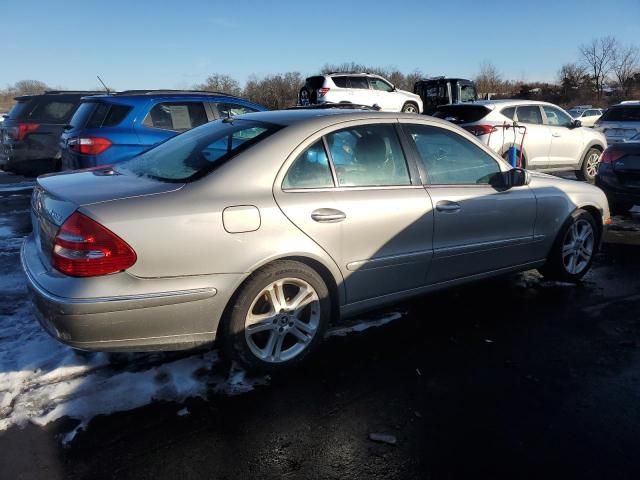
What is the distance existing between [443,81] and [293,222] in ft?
63.5

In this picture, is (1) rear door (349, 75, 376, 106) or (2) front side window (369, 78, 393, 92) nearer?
(1) rear door (349, 75, 376, 106)

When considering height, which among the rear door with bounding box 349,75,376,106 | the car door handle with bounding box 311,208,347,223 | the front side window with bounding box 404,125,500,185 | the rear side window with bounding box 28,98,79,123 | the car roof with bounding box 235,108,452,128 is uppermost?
the rear door with bounding box 349,75,376,106

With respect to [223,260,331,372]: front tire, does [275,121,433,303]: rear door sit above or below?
above

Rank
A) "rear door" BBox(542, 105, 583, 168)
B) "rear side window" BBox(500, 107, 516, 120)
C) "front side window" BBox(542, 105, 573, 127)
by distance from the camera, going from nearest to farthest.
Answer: "rear side window" BBox(500, 107, 516, 120) < "rear door" BBox(542, 105, 583, 168) < "front side window" BBox(542, 105, 573, 127)

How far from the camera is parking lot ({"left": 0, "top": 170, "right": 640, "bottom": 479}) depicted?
2361mm

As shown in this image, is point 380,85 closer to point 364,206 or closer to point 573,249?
point 573,249

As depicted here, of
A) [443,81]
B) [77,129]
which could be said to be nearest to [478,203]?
[77,129]

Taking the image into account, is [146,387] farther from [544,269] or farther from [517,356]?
[544,269]

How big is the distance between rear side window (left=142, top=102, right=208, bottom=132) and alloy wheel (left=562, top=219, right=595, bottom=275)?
15.4 feet

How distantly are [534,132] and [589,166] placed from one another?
6.41ft

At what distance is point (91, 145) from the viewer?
604 centimetres

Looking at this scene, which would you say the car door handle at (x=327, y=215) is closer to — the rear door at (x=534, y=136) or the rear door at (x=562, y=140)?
the rear door at (x=534, y=136)

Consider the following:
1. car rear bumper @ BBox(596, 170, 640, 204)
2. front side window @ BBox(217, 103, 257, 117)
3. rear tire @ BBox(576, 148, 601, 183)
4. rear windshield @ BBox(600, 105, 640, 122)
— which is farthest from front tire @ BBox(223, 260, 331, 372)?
rear windshield @ BBox(600, 105, 640, 122)

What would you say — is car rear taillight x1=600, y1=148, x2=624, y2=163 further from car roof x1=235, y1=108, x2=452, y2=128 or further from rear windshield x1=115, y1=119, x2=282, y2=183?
rear windshield x1=115, y1=119, x2=282, y2=183
